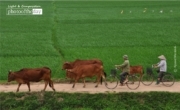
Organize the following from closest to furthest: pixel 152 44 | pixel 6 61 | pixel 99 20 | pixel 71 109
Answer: pixel 71 109 < pixel 6 61 < pixel 152 44 < pixel 99 20

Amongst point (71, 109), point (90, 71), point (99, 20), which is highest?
point (99, 20)

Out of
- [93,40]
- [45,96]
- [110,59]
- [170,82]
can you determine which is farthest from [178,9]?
[45,96]

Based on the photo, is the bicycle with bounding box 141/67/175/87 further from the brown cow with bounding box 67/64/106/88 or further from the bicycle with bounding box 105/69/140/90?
the brown cow with bounding box 67/64/106/88

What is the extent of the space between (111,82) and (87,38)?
13.4 metres

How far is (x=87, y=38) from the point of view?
34375 millimetres

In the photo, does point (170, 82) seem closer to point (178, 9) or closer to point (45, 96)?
point (45, 96)

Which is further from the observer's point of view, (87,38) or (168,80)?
(87,38)

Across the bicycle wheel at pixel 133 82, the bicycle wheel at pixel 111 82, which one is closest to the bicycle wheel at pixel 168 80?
the bicycle wheel at pixel 133 82

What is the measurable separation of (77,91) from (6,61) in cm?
763

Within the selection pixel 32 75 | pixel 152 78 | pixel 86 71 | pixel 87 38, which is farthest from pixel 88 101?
pixel 87 38

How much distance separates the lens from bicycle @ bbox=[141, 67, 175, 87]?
21.0 meters

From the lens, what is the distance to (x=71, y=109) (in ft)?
58.9

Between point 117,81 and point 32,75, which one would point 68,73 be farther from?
Result: point 117,81

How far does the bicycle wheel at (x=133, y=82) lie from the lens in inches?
804
